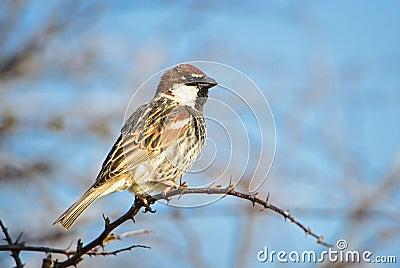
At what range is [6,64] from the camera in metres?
7.83

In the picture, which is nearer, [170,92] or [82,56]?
[170,92]

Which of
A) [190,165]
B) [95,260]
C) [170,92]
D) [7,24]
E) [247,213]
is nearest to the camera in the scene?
[190,165]

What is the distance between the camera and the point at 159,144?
4.16 metres

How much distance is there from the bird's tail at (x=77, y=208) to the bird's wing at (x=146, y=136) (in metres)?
0.07

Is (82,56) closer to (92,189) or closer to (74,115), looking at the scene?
(74,115)

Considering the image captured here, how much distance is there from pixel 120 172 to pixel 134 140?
0.22m

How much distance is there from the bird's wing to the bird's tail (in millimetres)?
67

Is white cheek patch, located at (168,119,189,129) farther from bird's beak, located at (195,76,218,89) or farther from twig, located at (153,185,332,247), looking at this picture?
twig, located at (153,185,332,247)

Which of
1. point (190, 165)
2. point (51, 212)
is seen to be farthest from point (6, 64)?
point (190, 165)

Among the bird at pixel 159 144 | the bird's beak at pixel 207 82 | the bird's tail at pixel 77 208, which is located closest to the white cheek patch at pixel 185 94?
the bird at pixel 159 144

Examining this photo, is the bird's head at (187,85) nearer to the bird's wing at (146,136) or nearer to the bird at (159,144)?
the bird at (159,144)

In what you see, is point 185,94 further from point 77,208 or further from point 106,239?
point 106,239

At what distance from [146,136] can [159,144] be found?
0.32 feet

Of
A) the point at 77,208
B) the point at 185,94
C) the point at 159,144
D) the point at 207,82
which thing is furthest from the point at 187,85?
the point at 77,208
